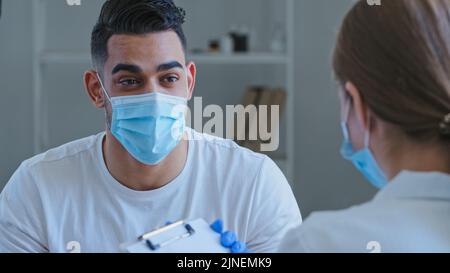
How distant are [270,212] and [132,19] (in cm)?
38

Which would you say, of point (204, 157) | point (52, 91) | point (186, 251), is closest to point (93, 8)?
point (204, 157)

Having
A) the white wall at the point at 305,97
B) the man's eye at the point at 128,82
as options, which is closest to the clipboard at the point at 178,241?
the man's eye at the point at 128,82

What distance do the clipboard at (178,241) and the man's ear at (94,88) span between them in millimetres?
392

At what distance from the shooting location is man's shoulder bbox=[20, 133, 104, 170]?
3.93 feet

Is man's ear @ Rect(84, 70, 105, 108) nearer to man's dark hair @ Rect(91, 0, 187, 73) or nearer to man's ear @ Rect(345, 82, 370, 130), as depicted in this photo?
man's dark hair @ Rect(91, 0, 187, 73)

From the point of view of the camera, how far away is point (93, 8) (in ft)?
4.01

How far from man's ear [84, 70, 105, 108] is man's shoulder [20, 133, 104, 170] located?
2.3 inches

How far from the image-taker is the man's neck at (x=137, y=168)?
118 centimetres

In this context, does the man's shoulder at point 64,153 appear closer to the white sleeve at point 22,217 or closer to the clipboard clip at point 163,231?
the white sleeve at point 22,217

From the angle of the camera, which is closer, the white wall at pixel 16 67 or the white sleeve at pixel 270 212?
the white sleeve at pixel 270 212

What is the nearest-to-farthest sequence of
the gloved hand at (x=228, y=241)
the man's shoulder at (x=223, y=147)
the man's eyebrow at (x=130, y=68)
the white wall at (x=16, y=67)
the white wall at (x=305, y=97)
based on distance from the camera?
the gloved hand at (x=228, y=241)
the man's eyebrow at (x=130, y=68)
the man's shoulder at (x=223, y=147)
the white wall at (x=16, y=67)
the white wall at (x=305, y=97)

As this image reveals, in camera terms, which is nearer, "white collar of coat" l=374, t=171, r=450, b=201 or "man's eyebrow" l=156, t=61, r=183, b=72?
"white collar of coat" l=374, t=171, r=450, b=201

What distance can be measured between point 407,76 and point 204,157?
51cm

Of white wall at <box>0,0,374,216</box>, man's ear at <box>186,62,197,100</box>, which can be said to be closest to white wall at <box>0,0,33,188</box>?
white wall at <box>0,0,374,216</box>
